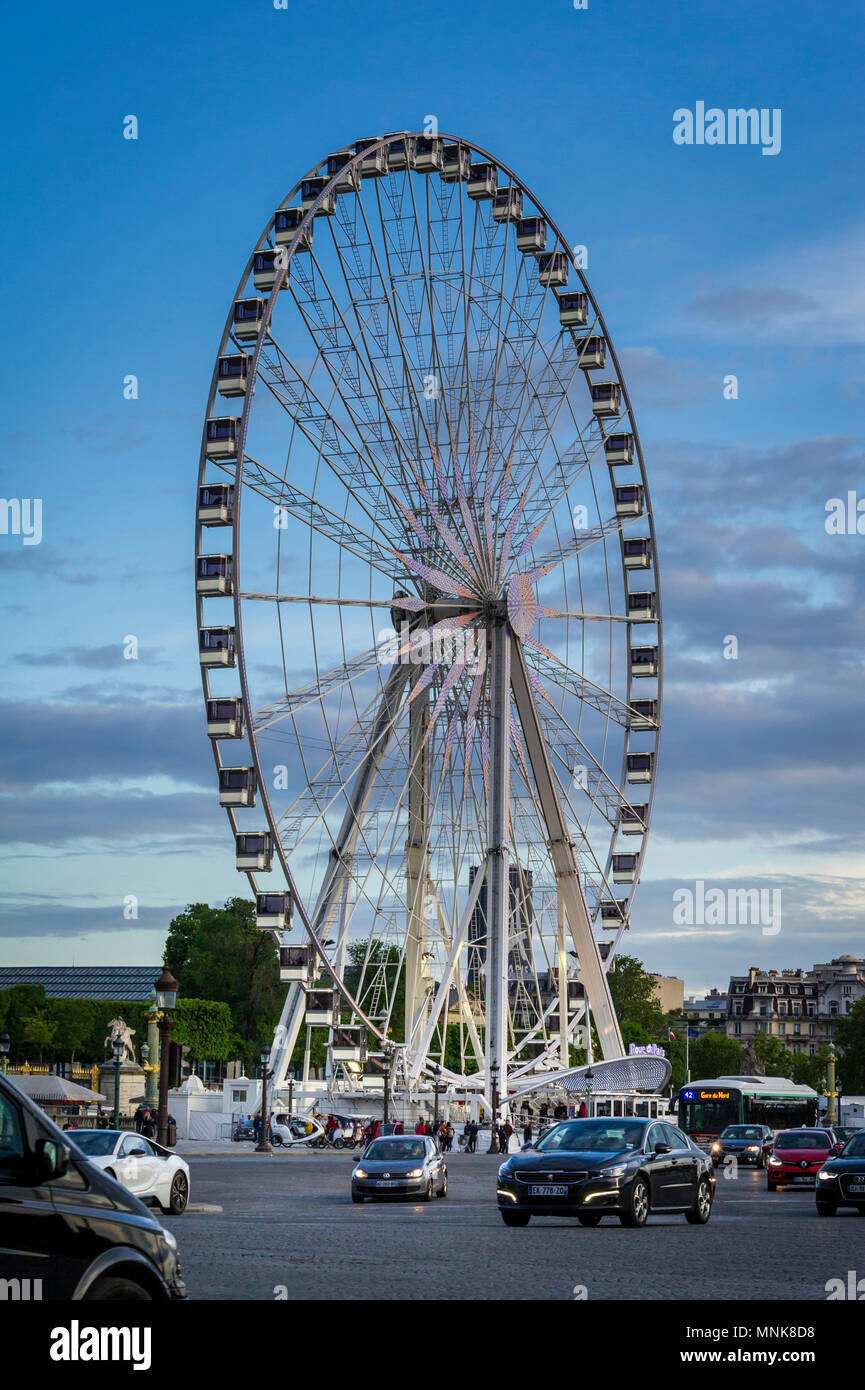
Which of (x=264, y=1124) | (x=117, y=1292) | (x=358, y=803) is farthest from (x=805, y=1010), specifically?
(x=117, y=1292)

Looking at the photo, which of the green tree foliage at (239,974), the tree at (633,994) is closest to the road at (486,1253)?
the green tree foliage at (239,974)

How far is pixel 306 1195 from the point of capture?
3409 cm

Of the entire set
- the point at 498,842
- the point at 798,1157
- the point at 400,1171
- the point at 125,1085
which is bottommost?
the point at 125,1085

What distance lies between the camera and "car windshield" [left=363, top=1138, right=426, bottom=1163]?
3219 centimetres

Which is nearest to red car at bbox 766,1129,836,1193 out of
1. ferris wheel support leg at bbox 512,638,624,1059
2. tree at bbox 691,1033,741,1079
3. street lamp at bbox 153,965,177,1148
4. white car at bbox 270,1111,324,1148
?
street lamp at bbox 153,965,177,1148

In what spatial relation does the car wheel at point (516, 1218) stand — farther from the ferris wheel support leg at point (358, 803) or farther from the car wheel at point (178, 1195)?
the ferris wheel support leg at point (358, 803)

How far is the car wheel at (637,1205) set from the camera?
74.4 feet

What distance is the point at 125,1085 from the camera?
79562mm

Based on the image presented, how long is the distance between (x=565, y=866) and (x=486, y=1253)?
136ft

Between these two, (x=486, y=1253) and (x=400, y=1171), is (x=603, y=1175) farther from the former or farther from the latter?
(x=400, y=1171)
